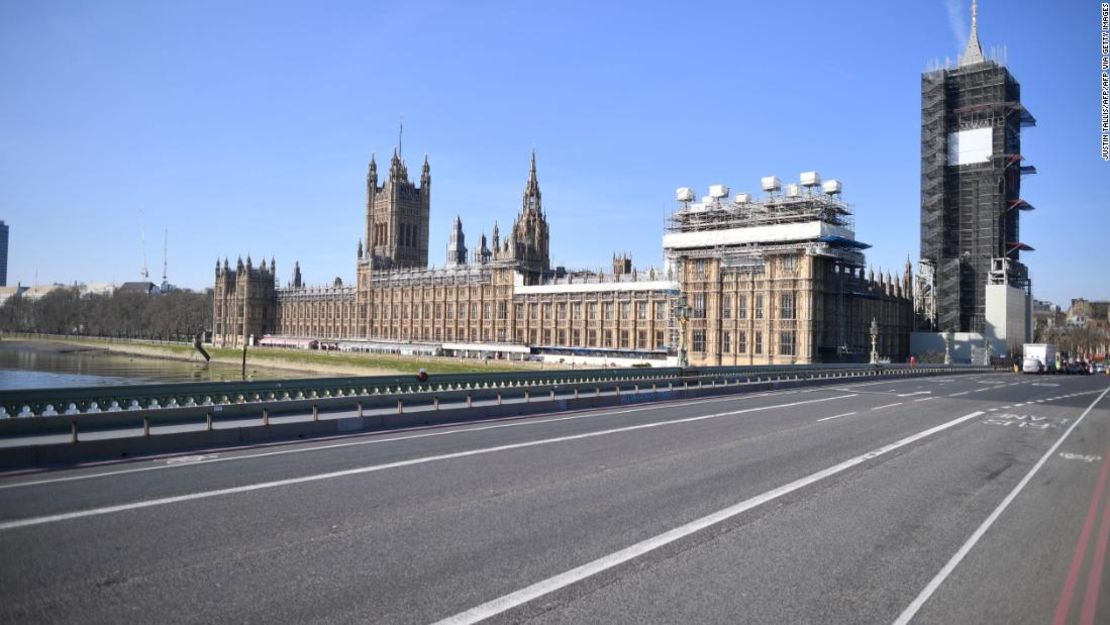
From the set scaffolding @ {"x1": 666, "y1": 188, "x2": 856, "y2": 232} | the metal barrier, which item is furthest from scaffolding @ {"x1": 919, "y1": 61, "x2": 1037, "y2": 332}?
the metal barrier

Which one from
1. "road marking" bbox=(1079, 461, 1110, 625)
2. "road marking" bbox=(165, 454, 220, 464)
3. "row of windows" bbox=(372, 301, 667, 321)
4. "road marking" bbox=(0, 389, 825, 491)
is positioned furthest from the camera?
"row of windows" bbox=(372, 301, 667, 321)

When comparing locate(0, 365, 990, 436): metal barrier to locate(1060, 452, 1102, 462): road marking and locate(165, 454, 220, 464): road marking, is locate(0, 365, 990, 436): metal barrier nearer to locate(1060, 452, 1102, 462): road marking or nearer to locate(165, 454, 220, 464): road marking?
locate(165, 454, 220, 464): road marking

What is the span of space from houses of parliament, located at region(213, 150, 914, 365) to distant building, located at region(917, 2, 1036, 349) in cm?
631

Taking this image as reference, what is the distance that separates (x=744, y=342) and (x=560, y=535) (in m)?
63.3

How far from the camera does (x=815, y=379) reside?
46.6m

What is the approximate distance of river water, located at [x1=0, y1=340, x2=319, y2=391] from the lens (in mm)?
63969

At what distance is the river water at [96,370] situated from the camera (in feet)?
210

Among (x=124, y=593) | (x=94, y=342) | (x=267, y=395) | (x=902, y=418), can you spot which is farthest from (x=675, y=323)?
(x=94, y=342)

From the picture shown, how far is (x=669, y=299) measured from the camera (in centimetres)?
7994

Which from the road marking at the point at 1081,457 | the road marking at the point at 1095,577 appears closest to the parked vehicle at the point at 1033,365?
the road marking at the point at 1081,457

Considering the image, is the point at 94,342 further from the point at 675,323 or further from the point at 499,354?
the point at 675,323

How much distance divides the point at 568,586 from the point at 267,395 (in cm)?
1714

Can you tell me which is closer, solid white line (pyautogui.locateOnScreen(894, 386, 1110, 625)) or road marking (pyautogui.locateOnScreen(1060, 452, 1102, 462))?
solid white line (pyautogui.locateOnScreen(894, 386, 1110, 625))

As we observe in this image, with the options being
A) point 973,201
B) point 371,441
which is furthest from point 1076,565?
point 973,201
